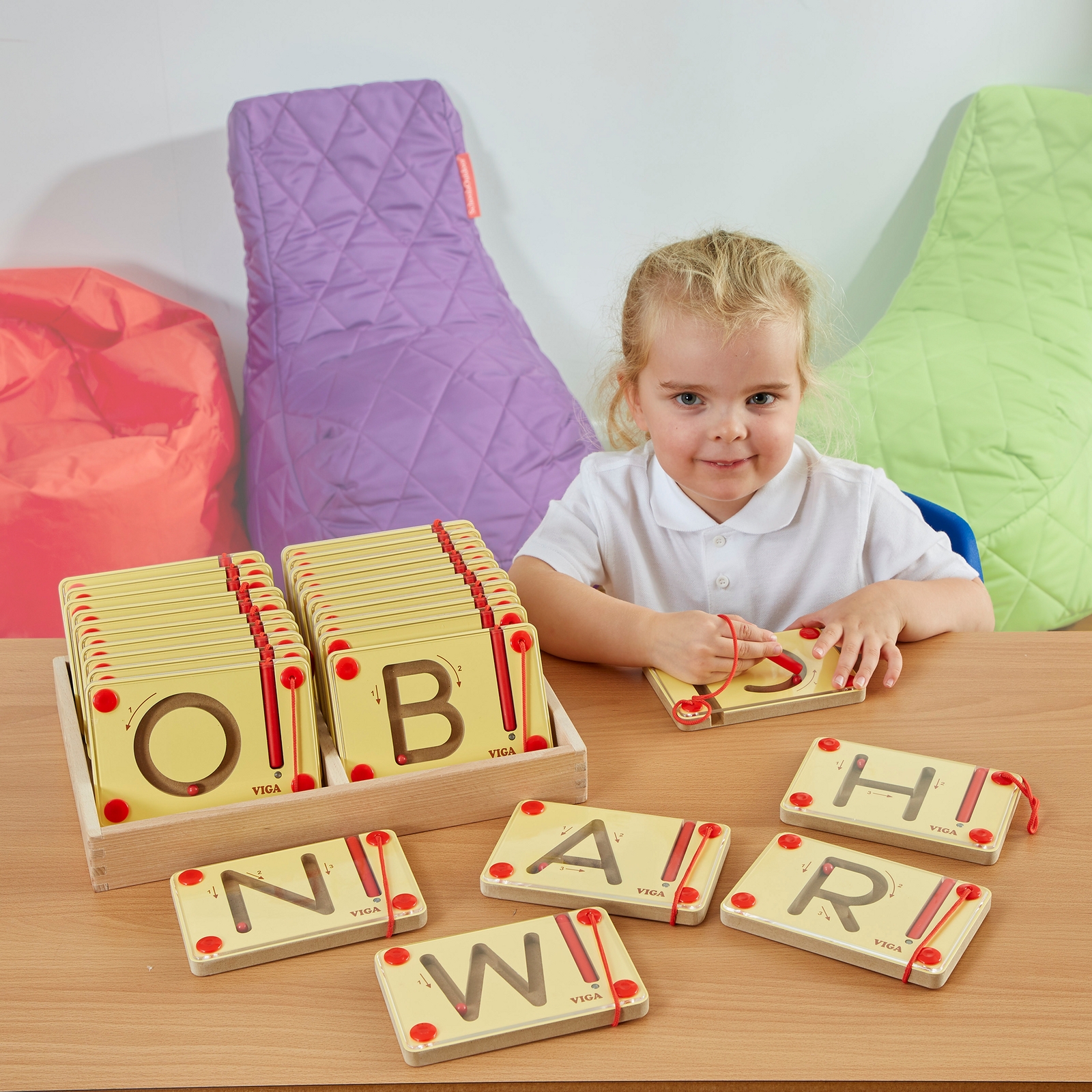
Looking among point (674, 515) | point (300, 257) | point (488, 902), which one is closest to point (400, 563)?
point (488, 902)

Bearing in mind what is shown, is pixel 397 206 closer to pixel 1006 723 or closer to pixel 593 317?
pixel 593 317

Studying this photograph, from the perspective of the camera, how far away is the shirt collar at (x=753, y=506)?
146cm

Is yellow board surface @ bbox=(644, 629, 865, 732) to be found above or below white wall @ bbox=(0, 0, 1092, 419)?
below

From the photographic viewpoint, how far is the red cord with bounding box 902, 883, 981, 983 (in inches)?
31.1

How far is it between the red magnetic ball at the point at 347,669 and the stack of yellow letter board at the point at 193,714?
2 centimetres

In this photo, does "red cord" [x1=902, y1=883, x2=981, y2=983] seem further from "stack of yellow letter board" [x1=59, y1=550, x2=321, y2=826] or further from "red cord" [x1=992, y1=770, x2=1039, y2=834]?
"stack of yellow letter board" [x1=59, y1=550, x2=321, y2=826]

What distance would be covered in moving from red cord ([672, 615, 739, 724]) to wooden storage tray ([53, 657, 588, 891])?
0.12m

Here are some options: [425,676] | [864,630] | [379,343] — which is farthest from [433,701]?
[379,343]

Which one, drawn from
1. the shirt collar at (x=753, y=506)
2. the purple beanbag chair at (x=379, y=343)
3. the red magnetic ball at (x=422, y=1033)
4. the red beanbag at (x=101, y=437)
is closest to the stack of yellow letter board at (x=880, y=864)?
the red magnetic ball at (x=422, y=1033)

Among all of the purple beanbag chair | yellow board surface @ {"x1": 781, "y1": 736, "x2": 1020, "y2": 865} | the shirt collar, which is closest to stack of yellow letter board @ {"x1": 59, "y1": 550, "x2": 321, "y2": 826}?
yellow board surface @ {"x1": 781, "y1": 736, "x2": 1020, "y2": 865}

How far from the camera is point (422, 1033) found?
0.74 metres

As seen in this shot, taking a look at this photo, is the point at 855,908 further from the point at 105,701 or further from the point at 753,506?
the point at 753,506

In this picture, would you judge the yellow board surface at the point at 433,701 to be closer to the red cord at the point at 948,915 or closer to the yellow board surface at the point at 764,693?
the yellow board surface at the point at 764,693

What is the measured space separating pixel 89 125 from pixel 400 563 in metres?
2.00
